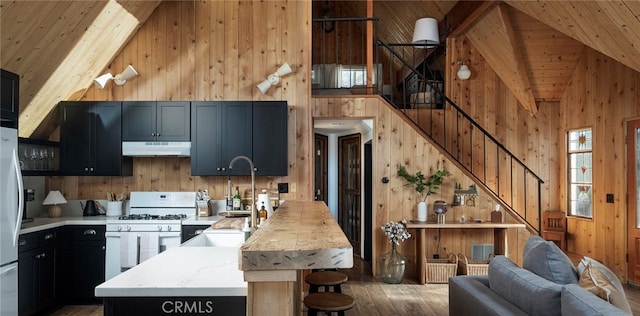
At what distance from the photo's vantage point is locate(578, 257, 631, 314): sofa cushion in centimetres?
200

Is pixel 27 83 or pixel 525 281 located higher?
pixel 27 83

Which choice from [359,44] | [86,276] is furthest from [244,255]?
[359,44]

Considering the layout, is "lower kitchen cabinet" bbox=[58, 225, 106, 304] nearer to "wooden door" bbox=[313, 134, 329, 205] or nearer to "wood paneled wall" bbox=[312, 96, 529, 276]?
"wood paneled wall" bbox=[312, 96, 529, 276]

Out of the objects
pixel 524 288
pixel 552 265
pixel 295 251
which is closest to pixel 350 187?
pixel 552 265

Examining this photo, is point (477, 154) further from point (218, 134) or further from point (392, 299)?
point (218, 134)

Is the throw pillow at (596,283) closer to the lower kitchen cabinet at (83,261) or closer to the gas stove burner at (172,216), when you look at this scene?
the gas stove burner at (172,216)

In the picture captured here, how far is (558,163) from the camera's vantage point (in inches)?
291

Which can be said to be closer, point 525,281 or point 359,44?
point 525,281

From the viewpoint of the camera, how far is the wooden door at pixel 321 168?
333 inches

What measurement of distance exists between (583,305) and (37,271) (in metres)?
4.42

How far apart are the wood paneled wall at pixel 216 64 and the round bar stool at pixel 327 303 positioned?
251cm

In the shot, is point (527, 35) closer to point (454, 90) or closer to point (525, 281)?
point (454, 90)

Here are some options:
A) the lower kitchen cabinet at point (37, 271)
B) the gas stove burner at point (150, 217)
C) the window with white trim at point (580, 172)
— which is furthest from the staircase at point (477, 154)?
the lower kitchen cabinet at point (37, 271)

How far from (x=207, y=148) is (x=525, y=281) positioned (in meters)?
3.66
